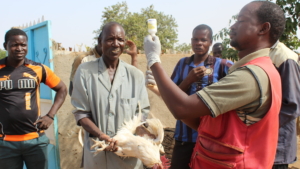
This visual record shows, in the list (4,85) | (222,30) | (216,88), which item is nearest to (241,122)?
(216,88)

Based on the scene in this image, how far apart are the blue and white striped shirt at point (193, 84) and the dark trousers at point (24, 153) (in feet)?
5.11

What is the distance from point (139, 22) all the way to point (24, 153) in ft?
58.6

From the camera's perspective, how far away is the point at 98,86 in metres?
2.29

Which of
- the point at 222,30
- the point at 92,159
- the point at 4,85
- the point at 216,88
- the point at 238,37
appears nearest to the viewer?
the point at 216,88

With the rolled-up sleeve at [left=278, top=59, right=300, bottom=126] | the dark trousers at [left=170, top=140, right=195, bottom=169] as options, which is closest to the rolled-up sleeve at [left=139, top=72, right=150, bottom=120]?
the dark trousers at [left=170, top=140, right=195, bottom=169]

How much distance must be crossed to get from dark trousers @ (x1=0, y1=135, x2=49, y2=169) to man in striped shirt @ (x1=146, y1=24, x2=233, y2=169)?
148 centimetres

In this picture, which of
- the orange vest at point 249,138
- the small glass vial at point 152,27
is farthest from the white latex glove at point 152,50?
the orange vest at point 249,138

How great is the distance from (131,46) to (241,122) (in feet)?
6.66

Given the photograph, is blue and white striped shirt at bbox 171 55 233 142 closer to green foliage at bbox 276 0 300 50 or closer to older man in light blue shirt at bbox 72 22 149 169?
older man in light blue shirt at bbox 72 22 149 169

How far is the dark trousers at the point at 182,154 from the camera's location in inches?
116

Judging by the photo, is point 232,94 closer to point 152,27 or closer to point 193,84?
point 152,27

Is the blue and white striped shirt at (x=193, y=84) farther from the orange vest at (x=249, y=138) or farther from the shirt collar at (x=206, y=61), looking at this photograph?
the orange vest at (x=249, y=138)

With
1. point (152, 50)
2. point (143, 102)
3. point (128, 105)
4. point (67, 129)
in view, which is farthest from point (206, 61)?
point (67, 129)

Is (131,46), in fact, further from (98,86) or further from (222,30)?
(222,30)
